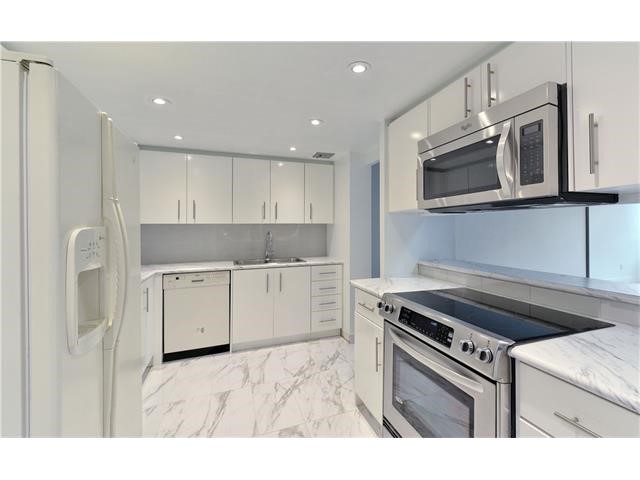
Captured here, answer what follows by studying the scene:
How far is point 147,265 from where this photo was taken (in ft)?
10.1

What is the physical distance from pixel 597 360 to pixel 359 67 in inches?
63.0

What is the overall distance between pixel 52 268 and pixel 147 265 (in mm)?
2737

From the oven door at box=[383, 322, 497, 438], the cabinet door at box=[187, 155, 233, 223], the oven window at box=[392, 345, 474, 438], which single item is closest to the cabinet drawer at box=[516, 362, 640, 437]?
the oven door at box=[383, 322, 497, 438]

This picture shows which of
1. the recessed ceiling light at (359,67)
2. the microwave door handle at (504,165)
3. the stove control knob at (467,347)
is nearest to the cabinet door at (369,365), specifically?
the stove control knob at (467,347)

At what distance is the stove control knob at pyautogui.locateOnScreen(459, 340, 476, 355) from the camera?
3.46 feet

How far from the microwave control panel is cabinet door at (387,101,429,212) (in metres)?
0.70

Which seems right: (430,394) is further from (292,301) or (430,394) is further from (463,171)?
(292,301)

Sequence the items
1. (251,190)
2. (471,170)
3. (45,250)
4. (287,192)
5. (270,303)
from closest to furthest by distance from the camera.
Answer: (45,250) < (471,170) < (270,303) < (251,190) < (287,192)

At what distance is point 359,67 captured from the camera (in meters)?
1.52

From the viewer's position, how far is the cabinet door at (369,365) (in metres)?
1.70

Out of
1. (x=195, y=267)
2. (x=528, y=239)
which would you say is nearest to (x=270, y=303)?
(x=195, y=267)

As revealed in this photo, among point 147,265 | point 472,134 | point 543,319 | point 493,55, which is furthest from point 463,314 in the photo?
point 147,265

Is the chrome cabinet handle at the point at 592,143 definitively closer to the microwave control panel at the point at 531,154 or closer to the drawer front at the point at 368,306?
the microwave control panel at the point at 531,154
